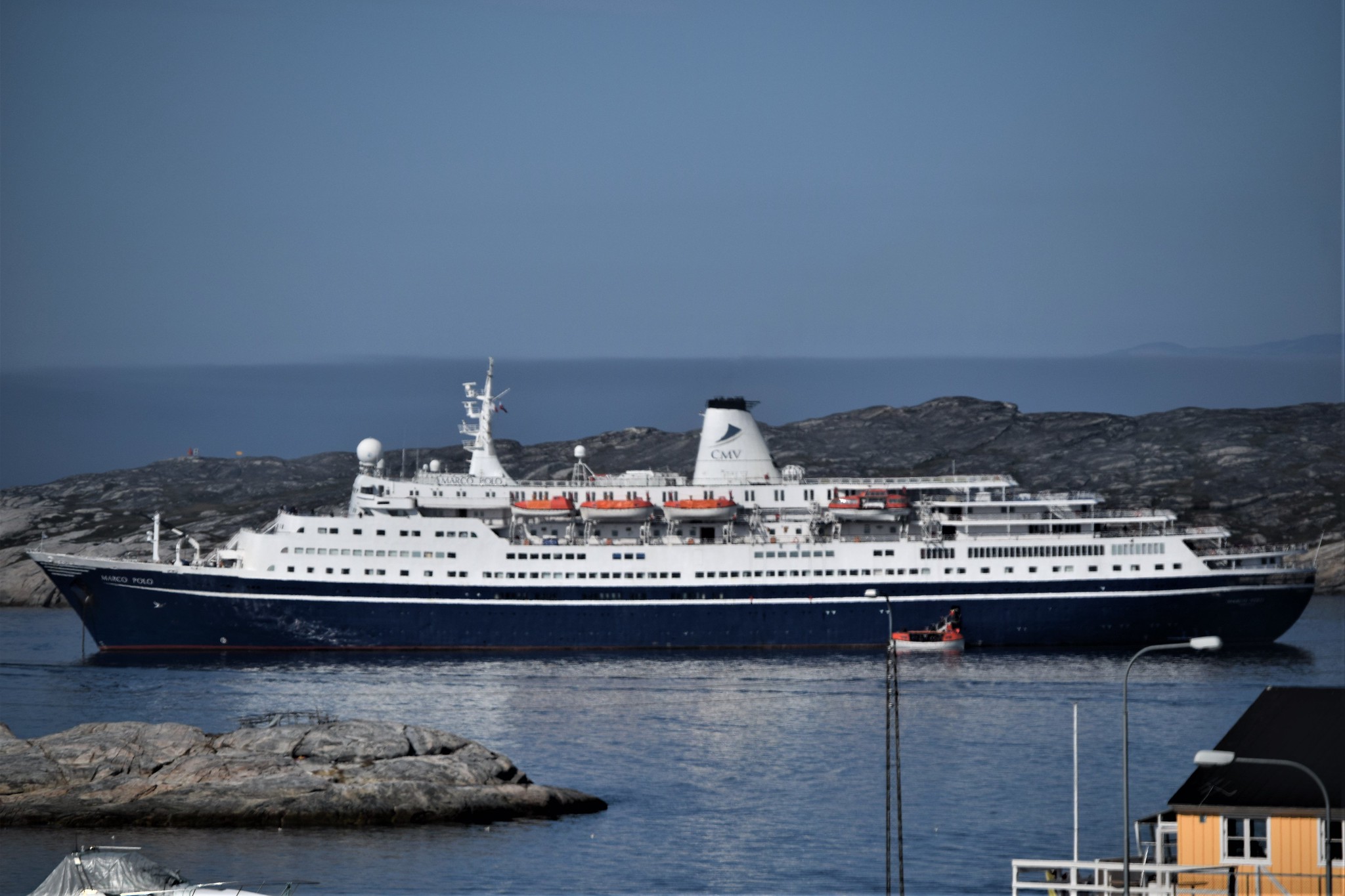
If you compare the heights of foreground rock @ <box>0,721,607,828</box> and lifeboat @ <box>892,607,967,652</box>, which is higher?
lifeboat @ <box>892,607,967,652</box>

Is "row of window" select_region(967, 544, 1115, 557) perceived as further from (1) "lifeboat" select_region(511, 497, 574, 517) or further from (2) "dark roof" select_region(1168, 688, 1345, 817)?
(2) "dark roof" select_region(1168, 688, 1345, 817)

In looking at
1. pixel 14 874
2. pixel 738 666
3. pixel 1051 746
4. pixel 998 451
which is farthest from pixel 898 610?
pixel 998 451

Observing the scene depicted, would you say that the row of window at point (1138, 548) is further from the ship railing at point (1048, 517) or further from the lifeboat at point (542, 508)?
the lifeboat at point (542, 508)

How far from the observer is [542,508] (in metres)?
56.9

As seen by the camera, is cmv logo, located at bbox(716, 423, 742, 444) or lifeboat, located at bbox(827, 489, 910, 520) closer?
lifeboat, located at bbox(827, 489, 910, 520)

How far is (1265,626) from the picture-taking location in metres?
55.2

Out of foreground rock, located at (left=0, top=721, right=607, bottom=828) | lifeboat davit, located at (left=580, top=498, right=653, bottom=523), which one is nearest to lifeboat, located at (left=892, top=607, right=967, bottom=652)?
lifeboat davit, located at (left=580, top=498, right=653, bottom=523)

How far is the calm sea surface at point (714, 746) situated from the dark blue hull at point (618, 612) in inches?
54.0

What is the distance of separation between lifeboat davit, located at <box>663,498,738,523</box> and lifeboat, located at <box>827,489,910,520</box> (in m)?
3.71

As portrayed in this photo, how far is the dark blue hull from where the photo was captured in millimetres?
53875

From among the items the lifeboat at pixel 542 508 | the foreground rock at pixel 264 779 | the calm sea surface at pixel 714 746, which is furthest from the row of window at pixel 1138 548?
the foreground rock at pixel 264 779

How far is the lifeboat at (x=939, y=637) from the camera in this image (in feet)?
173

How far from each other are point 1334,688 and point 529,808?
16.2m

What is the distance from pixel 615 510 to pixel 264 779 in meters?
27.2
